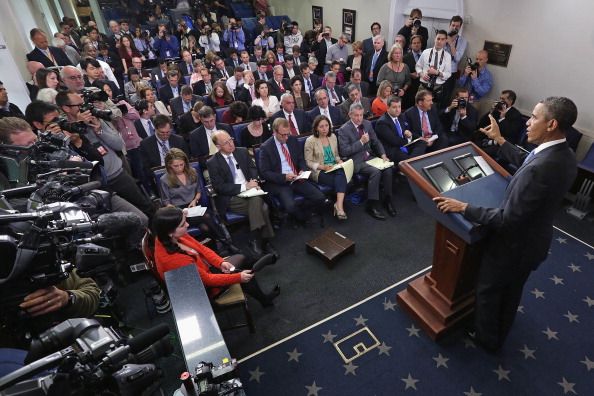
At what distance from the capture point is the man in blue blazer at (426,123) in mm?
4934

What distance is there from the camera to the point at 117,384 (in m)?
1.14

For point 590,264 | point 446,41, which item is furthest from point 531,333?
point 446,41

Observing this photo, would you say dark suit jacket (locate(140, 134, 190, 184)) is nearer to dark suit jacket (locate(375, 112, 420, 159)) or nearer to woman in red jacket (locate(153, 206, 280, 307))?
woman in red jacket (locate(153, 206, 280, 307))

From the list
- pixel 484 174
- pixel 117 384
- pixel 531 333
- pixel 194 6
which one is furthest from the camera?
pixel 194 6

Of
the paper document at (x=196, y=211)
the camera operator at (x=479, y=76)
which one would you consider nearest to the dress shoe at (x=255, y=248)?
the paper document at (x=196, y=211)

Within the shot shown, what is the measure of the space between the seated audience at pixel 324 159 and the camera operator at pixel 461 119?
7.09 feet

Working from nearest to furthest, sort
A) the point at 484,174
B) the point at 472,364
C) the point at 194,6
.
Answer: the point at 484,174
the point at 472,364
the point at 194,6

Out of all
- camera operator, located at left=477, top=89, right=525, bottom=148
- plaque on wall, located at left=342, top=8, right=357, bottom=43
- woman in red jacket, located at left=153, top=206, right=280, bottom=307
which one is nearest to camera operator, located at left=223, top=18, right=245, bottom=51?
plaque on wall, located at left=342, top=8, right=357, bottom=43

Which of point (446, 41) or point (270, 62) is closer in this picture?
point (446, 41)

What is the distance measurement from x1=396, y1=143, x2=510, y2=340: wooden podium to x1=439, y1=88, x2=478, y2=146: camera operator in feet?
10.0

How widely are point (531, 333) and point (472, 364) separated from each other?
656 mm

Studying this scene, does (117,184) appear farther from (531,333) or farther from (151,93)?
(531,333)

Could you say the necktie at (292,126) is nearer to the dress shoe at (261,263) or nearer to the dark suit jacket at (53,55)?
the dress shoe at (261,263)

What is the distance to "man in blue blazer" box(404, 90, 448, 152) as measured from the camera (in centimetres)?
493
